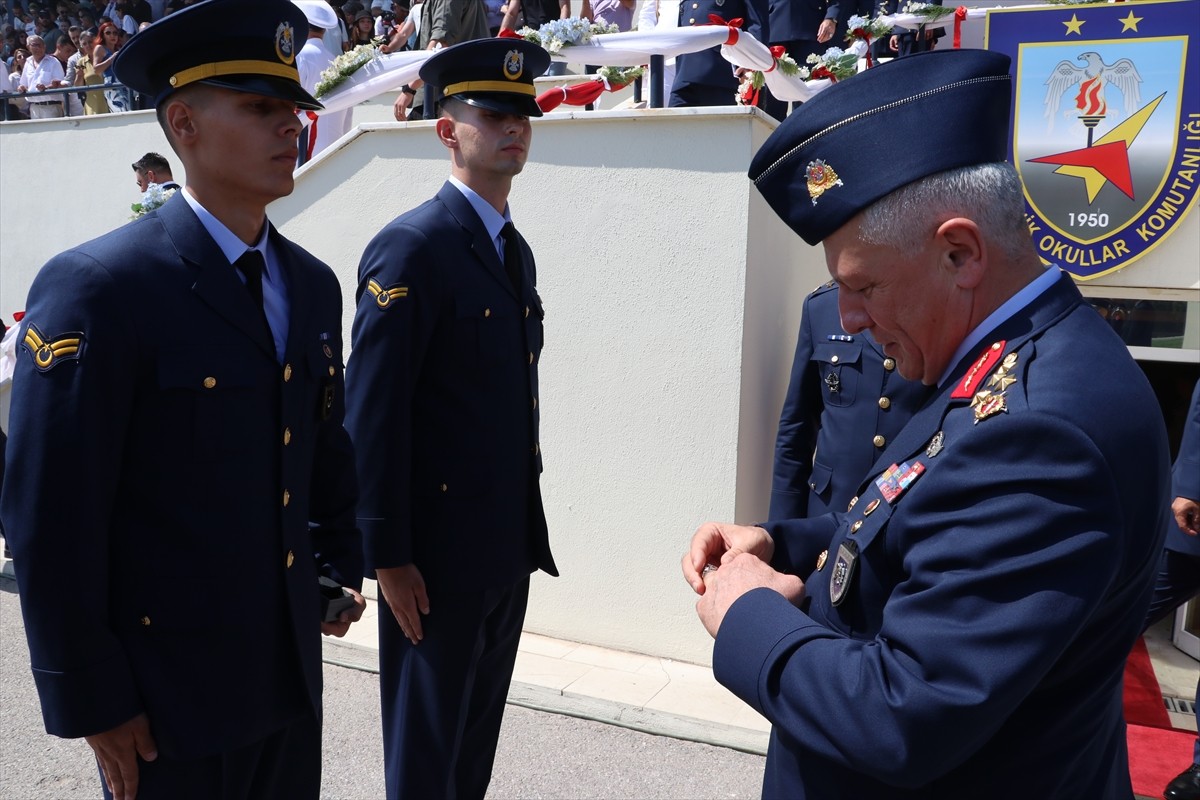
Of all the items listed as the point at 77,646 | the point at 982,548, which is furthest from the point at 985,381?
the point at 77,646

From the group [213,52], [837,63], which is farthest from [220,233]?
[837,63]

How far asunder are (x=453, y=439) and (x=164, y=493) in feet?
3.16

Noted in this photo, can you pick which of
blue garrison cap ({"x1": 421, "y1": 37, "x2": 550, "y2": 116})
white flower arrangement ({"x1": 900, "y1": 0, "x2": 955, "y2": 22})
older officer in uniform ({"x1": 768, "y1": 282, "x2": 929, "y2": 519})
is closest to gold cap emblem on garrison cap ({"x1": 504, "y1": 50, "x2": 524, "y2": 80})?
blue garrison cap ({"x1": 421, "y1": 37, "x2": 550, "y2": 116})

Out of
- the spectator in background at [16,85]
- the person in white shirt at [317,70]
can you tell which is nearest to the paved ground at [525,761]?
the person in white shirt at [317,70]

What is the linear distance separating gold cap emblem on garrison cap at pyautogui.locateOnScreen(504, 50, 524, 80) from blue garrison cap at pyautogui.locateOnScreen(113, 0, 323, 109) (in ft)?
3.26

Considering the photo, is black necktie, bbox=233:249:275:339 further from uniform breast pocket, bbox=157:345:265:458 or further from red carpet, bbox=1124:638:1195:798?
red carpet, bbox=1124:638:1195:798

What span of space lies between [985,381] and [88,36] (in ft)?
47.6

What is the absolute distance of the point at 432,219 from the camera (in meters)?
2.68

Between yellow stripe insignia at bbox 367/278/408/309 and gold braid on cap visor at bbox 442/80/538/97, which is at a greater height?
gold braid on cap visor at bbox 442/80/538/97

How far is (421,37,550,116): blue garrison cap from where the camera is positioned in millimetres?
2814

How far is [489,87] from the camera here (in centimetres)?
282

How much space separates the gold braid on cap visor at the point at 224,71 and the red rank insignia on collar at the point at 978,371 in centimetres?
143

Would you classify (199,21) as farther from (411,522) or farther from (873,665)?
(873,665)

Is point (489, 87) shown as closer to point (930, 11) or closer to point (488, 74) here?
point (488, 74)
